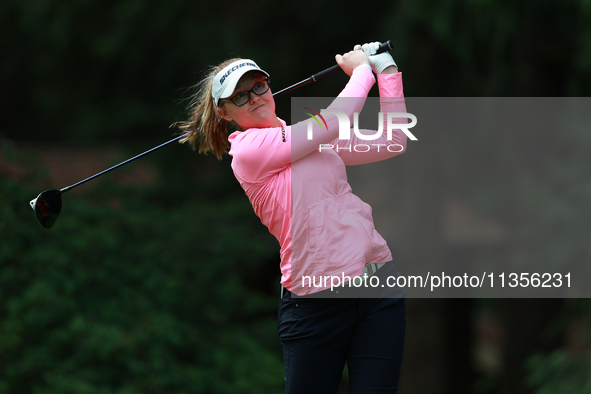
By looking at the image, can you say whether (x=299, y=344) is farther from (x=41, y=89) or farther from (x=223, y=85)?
(x=41, y=89)

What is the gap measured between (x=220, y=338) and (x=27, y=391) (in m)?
1.43

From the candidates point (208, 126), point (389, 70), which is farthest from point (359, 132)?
point (208, 126)

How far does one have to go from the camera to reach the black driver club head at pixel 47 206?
7.46ft

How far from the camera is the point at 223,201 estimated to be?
6133 millimetres

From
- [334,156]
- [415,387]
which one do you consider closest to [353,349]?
[334,156]

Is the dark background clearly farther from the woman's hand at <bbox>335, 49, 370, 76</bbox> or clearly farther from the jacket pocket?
the jacket pocket

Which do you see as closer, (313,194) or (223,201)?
(313,194)

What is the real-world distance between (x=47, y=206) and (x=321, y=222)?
1.03m

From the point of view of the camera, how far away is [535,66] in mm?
5723

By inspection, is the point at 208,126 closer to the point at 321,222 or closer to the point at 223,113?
the point at 223,113

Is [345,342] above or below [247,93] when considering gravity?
below

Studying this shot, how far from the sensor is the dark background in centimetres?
452

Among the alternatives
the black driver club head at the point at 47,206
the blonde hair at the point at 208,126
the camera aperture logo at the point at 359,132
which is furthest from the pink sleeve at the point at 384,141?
the black driver club head at the point at 47,206

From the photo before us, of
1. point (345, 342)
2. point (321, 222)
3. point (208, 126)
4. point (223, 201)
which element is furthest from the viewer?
point (223, 201)
